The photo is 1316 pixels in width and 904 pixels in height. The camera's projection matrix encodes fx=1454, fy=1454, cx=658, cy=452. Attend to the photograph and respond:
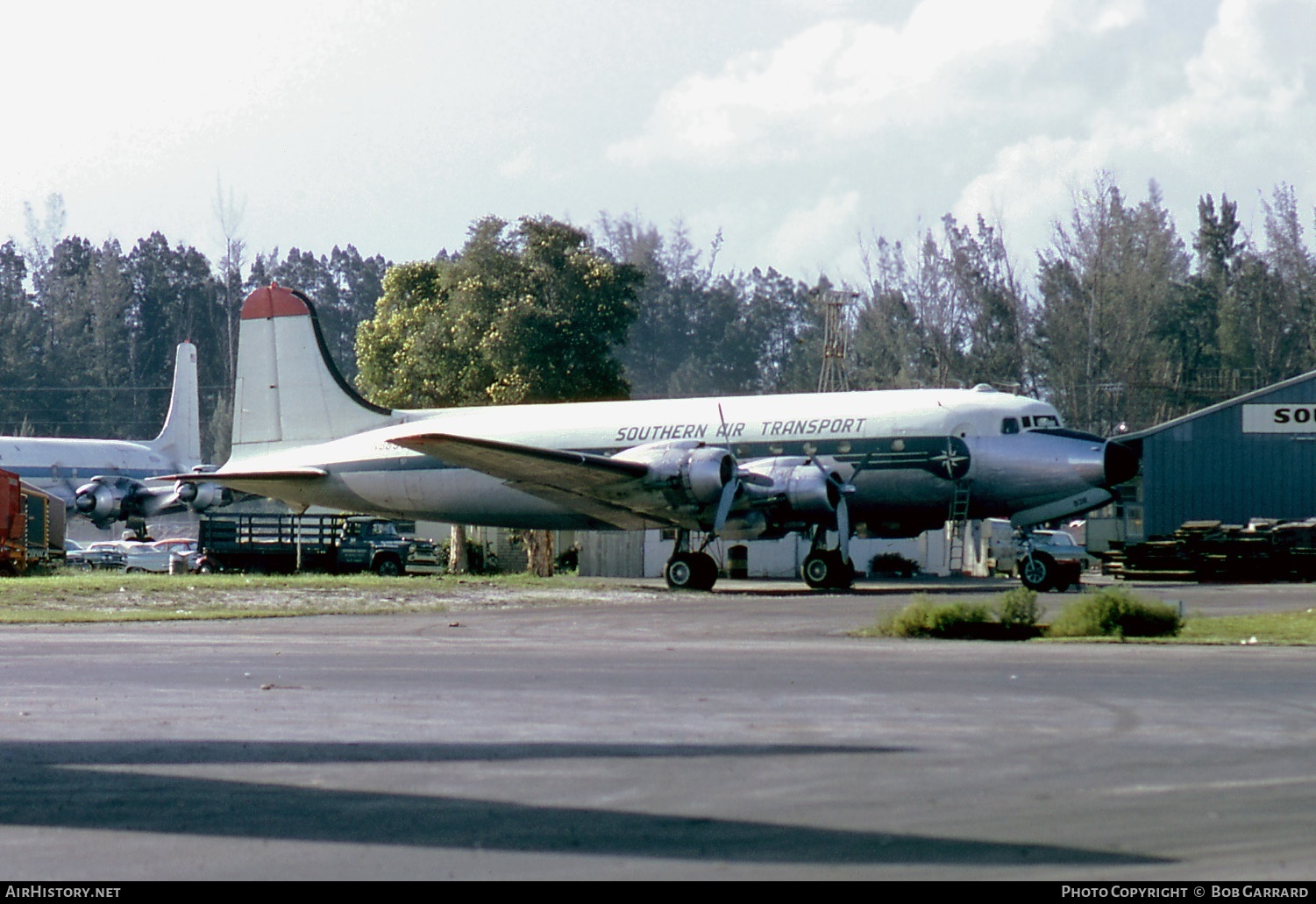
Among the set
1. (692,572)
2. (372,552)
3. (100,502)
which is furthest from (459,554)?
(100,502)

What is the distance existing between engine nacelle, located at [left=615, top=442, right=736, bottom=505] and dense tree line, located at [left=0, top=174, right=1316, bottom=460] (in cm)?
2077

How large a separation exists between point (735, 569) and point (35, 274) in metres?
99.6

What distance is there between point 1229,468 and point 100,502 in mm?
46648

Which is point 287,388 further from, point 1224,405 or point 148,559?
point 1224,405

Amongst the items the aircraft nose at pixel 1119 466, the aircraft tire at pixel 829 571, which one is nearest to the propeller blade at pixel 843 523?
the aircraft tire at pixel 829 571

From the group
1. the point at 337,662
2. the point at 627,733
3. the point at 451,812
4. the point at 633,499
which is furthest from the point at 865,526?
the point at 451,812

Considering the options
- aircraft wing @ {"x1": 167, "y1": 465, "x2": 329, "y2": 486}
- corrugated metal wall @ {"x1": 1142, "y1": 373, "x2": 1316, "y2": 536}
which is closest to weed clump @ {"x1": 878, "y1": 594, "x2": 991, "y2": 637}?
aircraft wing @ {"x1": 167, "y1": 465, "x2": 329, "y2": 486}

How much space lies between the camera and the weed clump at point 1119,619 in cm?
1712

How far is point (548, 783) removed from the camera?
6.79 metres

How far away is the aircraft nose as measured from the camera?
28.2 metres

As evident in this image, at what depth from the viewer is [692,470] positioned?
2867 cm

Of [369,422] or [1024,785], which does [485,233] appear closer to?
[369,422]

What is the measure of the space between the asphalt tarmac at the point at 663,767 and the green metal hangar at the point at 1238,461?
1253 inches

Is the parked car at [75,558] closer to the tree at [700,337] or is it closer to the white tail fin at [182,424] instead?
the white tail fin at [182,424]
